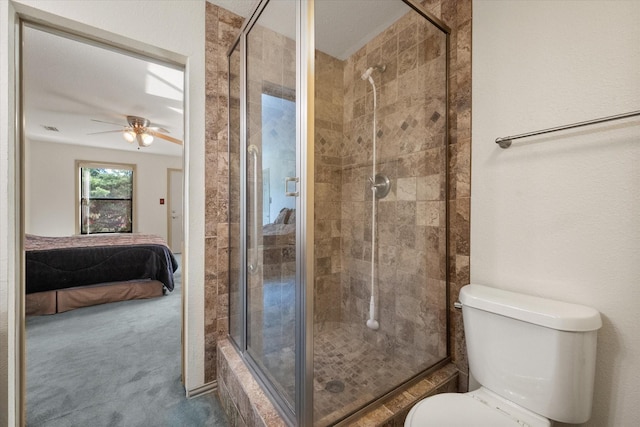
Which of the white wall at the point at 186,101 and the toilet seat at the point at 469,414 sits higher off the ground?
the white wall at the point at 186,101

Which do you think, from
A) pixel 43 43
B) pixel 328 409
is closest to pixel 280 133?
pixel 328 409

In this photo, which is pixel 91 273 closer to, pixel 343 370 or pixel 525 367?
pixel 343 370

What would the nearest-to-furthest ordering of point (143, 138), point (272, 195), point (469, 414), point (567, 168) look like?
1. point (469, 414)
2. point (567, 168)
3. point (272, 195)
4. point (143, 138)

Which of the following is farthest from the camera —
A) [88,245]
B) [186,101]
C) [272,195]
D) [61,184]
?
[61,184]

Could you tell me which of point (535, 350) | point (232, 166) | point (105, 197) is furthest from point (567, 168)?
point (105, 197)

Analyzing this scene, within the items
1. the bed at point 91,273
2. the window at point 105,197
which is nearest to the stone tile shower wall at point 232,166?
the bed at point 91,273

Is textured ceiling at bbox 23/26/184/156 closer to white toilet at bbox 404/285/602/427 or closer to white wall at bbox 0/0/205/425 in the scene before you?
white wall at bbox 0/0/205/425

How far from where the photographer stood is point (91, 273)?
304cm

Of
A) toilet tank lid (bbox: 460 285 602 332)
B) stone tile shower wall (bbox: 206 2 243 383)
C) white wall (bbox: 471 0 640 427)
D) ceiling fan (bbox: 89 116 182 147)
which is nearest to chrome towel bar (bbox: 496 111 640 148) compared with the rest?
white wall (bbox: 471 0 640 427)

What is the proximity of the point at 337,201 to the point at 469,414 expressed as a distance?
3.87 ft

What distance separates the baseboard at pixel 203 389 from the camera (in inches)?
63.2

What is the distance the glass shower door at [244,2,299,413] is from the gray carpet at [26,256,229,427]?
59 centimetres

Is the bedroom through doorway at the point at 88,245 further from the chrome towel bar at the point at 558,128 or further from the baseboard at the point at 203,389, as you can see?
the chrome towel bar at the point at 558,128

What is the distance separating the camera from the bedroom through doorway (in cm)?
169
